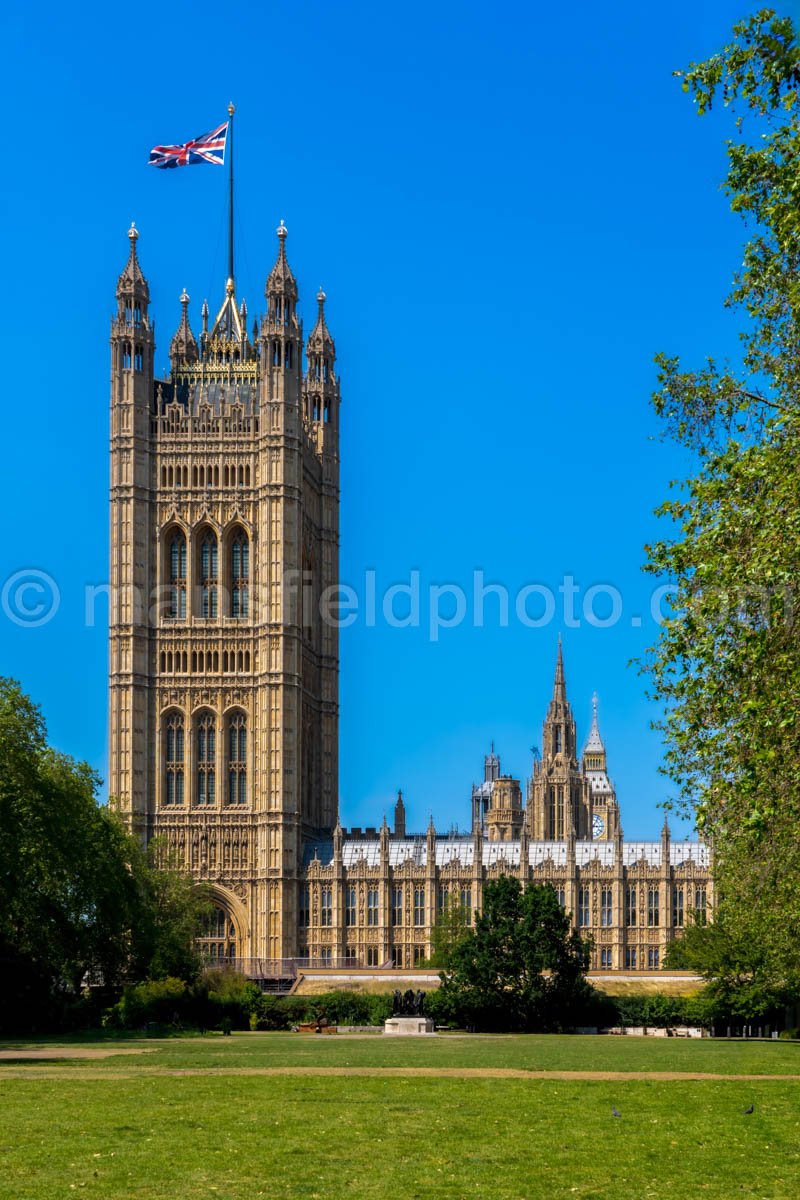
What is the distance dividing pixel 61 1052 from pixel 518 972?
1077 inches

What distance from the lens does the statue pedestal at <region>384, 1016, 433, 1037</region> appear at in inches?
2785

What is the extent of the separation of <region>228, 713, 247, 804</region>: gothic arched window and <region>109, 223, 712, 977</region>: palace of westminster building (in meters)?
0.11

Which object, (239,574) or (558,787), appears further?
(558,787)

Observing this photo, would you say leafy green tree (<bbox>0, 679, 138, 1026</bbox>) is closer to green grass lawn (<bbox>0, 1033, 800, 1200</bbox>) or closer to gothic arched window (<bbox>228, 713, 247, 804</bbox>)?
green grass lawn (<bbox>0, 1033, 800, 1200</bbox>)

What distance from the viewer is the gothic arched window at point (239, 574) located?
389 ft

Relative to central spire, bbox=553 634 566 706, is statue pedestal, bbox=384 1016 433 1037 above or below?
below

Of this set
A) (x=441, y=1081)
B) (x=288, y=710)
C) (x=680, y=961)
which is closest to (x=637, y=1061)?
(x=441, y=1081)

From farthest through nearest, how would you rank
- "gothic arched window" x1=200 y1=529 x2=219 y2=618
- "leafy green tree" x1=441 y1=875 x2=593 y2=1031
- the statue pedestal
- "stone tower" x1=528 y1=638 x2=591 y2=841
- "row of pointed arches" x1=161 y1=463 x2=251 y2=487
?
"stone tower" x1=528 y1=638 x2=591 y2=841
"row of pointed arches" x1=161 y1=463 x2=251 y2=487
"gothic arched window" x1=200 y1=529 x2=219 y2=618
"leafy green tree" x1=441 y1=875 x2=593 y2=1031
the statue pedestal

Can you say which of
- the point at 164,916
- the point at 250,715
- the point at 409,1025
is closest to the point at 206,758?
the point at 250,715

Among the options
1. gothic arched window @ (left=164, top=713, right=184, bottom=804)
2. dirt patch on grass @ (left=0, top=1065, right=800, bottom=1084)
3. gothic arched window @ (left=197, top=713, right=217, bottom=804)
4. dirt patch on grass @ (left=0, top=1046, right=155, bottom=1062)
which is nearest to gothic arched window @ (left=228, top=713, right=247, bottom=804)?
gothic arched window @ (left=197, top=713, right=217, bottom=804)

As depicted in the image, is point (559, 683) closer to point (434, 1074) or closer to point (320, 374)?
point (320, 374)

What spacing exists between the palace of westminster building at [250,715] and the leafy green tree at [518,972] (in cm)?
3677

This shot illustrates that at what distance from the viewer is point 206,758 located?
117500 mm

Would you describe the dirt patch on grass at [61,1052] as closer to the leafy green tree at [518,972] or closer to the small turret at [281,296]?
the leafy green tree at [518,972]
